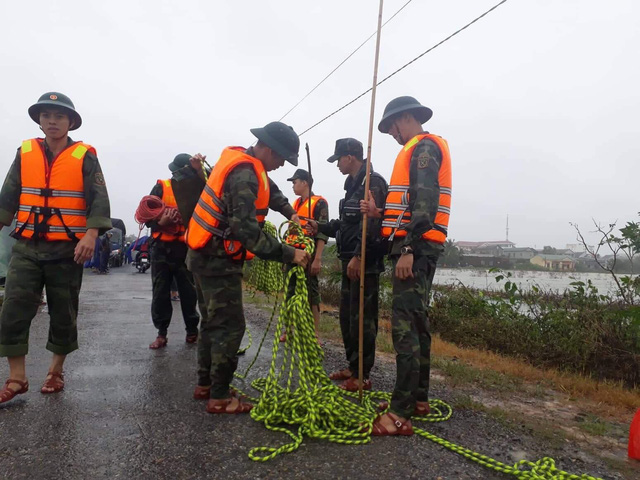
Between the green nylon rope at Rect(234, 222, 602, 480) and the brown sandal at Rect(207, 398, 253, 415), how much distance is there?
0.09 m

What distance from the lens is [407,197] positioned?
308 cm

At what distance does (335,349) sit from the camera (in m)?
5.20

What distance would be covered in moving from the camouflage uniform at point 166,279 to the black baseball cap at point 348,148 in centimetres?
207

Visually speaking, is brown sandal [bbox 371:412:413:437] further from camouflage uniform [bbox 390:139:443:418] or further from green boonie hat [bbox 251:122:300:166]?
green boonie hat [bbox 251:122:300:166]

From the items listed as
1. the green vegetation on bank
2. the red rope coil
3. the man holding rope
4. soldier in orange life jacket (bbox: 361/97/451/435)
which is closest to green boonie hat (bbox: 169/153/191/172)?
the red rope coil

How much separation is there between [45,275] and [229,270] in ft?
4.67

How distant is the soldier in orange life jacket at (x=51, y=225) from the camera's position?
10.2 feet

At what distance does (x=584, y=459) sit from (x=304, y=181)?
4.55 metres

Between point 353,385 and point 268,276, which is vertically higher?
point 268,276

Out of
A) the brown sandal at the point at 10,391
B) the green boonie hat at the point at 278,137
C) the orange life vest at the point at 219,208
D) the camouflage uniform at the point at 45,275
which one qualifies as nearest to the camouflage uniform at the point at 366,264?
the green boonie hat at the point at 278,137

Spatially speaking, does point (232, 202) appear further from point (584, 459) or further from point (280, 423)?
point (584, 459)

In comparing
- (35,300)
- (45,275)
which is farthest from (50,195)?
(35,300)

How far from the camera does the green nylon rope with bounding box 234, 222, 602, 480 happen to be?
236 centimetres

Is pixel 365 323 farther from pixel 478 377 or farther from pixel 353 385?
pixel 478 377
